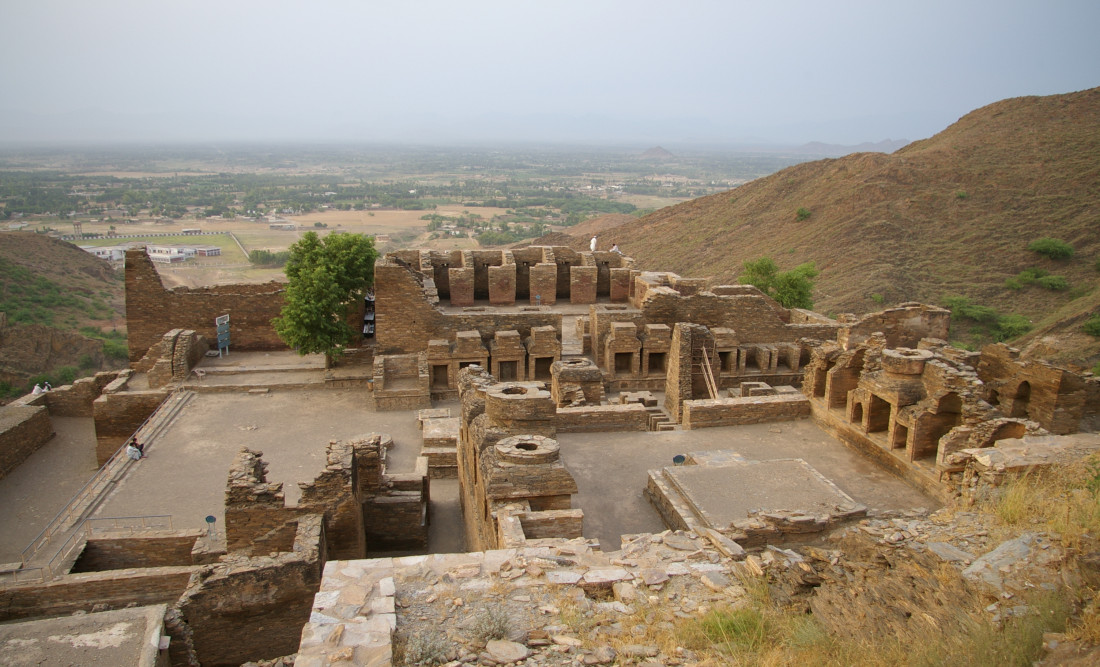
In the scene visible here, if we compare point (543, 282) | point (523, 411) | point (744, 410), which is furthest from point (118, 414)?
point (744, 410)

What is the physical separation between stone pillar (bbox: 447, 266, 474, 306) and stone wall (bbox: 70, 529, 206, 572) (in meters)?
13.7

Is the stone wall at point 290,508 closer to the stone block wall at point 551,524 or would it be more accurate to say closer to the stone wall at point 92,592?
the stone wall at point 92,592

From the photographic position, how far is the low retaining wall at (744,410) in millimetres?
14773

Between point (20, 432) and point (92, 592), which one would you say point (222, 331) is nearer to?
point (20, 432)

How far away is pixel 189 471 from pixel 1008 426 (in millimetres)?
15756

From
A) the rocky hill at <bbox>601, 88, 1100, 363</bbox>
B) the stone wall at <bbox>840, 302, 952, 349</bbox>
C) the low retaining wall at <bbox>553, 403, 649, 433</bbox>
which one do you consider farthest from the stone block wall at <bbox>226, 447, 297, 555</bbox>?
the rocky hill at <bbox>601, 88, 1100, 363</bbox>

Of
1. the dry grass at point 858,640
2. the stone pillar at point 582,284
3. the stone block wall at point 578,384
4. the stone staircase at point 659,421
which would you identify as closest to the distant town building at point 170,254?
the stone pillar at point 582,284

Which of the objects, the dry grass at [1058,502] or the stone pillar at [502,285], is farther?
the stone pillar at [502,285]

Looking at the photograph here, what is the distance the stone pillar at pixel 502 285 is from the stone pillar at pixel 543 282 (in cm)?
71

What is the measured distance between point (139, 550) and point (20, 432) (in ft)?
28.7

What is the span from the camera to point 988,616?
4969 millimetres

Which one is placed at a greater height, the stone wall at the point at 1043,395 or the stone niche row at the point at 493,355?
the stone wall at the point at 1043,395

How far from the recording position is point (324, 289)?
65.0ft

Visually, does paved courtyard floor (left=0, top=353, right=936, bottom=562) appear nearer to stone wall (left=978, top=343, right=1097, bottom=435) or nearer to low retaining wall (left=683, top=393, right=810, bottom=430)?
low retaining wall (left=683, top=393, right=810, bottom=430)
